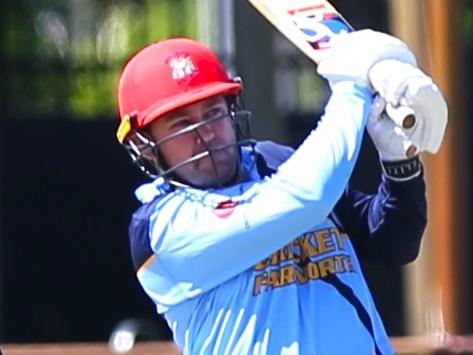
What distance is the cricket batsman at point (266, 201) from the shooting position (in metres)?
3.31

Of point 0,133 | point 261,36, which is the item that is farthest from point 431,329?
point 0,133

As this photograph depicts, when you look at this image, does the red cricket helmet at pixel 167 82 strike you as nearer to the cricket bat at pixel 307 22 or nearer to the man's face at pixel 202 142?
the man's face at pixel 202 142

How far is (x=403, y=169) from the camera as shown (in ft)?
11.5

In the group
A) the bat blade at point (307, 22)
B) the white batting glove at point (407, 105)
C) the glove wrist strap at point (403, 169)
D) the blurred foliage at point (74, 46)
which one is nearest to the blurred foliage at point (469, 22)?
the blurred foliage at point (74, 46)

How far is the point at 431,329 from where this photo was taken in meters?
7.07

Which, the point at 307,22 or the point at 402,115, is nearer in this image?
the point at 402,115

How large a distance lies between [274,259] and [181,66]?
0.44m

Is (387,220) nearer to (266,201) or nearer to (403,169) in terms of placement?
(403,169)

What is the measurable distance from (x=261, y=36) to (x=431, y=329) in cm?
220

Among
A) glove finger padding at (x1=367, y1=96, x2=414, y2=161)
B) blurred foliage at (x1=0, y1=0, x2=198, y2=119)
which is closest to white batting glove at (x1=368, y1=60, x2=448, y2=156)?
glove finger padding at (x1=367, y1=96, x2=414, y2=161)

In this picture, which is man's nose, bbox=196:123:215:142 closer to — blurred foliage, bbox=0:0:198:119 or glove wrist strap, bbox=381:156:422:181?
glove wrist strap, bbox=381:156:422:181

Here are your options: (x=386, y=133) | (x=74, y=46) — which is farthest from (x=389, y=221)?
(x=74, y=46)

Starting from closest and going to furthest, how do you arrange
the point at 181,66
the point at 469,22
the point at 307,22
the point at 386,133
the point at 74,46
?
the point at 386,133
the point at 181,66
the point at 307,22
the point at 74,46
the point at 469,22

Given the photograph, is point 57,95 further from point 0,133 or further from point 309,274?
point 309,274
